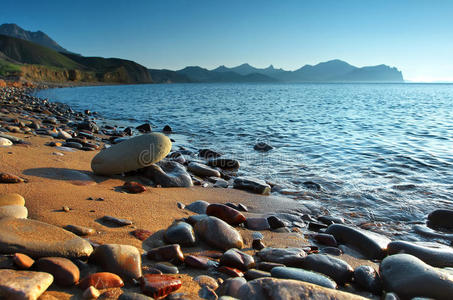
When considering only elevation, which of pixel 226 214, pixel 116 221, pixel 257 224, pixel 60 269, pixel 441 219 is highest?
pixel 60 269

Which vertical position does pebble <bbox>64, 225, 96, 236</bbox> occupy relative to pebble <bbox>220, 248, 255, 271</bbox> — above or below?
above

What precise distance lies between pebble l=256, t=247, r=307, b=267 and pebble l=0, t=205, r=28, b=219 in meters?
1.97

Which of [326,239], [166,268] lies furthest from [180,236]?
[326,239]

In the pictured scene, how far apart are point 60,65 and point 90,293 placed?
15181 cm

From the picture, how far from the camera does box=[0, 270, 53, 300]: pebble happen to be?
58.5 inches

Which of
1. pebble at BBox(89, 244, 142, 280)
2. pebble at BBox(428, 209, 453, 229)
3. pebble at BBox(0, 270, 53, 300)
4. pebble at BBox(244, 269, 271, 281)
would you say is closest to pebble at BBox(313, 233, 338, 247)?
pebble at BBox(244, 269, 271, 281)

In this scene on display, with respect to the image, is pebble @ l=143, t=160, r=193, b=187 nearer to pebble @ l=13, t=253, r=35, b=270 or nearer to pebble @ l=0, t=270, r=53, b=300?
pebble @ l=13, t=253, r=35, b=270

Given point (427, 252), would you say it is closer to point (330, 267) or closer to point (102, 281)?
point (330, 267)

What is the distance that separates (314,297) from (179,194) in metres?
2.77

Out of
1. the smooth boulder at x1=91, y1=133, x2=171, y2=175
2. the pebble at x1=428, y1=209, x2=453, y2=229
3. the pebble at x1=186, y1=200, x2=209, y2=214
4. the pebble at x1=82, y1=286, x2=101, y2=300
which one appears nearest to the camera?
the pebble at x1=82, y1=286, x2=101, y2=300

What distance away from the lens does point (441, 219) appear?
3746mm

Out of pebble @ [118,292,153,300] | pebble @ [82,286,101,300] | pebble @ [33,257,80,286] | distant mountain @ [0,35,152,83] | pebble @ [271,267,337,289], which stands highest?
distant mountain @ [0,35,152,83]

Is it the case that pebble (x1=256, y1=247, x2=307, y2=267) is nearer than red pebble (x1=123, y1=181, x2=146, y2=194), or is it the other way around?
pebble (x1=256, y1=247, x2=307, y2=267)

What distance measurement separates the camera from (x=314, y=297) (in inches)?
66.5
